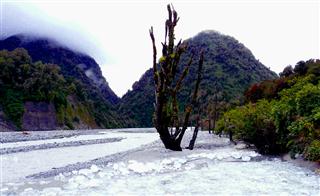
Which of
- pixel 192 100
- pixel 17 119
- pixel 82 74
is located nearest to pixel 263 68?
pixel 82 74

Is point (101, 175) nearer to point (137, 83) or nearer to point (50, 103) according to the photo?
point (50, 103)

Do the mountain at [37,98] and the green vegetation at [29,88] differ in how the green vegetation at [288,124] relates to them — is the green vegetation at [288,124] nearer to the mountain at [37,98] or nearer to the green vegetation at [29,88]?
the mountain at [37,98]

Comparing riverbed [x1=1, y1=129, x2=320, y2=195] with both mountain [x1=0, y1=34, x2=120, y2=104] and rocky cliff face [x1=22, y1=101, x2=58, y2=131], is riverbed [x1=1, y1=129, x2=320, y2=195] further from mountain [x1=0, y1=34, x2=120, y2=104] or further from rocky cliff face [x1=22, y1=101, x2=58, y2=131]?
mountain [x1=0, y1=34, x2=120, y2=104]

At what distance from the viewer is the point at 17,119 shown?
7169cm

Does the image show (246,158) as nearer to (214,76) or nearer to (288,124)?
(288,124)

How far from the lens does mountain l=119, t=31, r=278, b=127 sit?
112625 millimetres

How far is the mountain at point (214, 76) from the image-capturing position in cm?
11262

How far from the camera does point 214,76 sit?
11775cm

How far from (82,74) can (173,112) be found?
134 meters

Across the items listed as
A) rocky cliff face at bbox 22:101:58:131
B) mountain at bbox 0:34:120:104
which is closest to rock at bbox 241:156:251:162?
rocky cliff face at bbox 22:101:58:131

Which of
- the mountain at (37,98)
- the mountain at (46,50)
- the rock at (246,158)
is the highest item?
the mountain at (46,50)

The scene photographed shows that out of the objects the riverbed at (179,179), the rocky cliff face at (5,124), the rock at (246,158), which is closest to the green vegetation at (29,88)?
the rocky cliff face at (5,124)

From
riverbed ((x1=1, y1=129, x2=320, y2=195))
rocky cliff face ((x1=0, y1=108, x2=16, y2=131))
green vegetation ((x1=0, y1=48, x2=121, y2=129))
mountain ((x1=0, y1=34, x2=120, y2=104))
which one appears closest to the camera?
riverbed ((x1=1, y1=129, x2=320, y2=195))

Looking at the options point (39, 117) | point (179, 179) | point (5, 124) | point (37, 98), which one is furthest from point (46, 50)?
point (179, 179)
